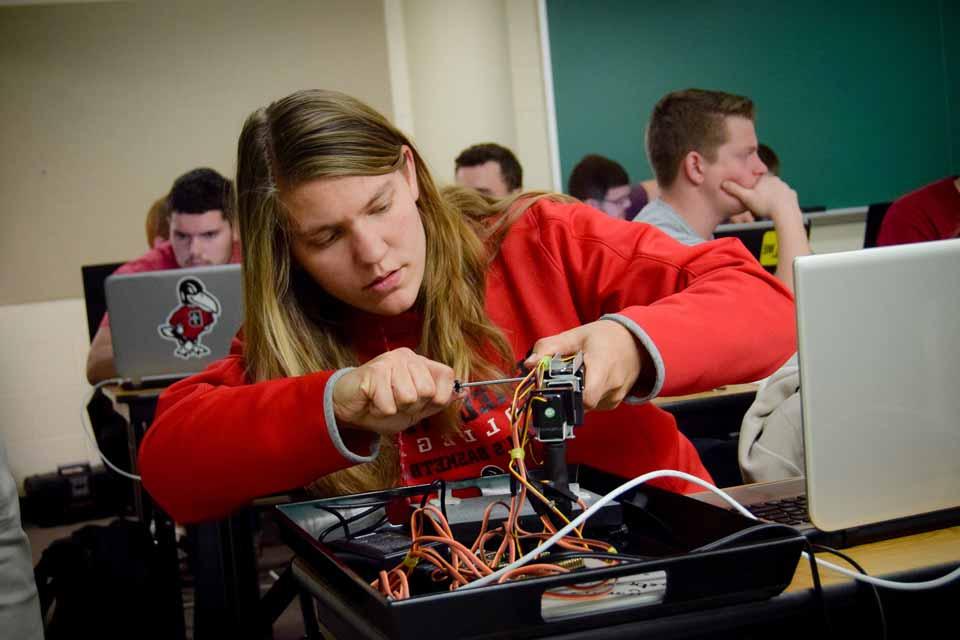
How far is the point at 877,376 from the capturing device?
0.80 m

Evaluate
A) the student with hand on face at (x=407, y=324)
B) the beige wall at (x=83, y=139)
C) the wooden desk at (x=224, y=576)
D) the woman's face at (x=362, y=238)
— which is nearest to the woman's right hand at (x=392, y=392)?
the student with hand on face at (x=407, y=324)

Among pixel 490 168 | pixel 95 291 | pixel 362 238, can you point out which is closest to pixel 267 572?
pixel 95 291

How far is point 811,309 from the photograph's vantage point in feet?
2.52

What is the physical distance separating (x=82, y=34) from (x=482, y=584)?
14.5ft

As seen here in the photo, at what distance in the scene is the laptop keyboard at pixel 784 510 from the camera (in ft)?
2.88

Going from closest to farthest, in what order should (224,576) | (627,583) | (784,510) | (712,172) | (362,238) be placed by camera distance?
(627,583) < (784,510) < (362,238) < (224,576) < (712,172)

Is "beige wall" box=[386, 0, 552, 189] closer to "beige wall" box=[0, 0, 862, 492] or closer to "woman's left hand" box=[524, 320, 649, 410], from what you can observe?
"beige wall" box=[0, 0, 862, 492]

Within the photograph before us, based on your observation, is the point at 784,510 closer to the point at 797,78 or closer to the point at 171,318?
the point at 171,318

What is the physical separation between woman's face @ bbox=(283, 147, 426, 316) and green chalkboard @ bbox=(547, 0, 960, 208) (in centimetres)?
357

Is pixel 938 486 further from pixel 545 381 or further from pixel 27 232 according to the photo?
pixel 27 232

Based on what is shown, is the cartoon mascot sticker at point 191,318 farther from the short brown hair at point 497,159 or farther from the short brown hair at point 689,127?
the short brown hair at point 497,159

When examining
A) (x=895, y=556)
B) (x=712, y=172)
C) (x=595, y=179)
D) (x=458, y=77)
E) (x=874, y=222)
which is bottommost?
(x=895, y=556)

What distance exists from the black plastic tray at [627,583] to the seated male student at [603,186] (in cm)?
370

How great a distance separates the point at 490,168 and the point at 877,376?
3216 millimetres
